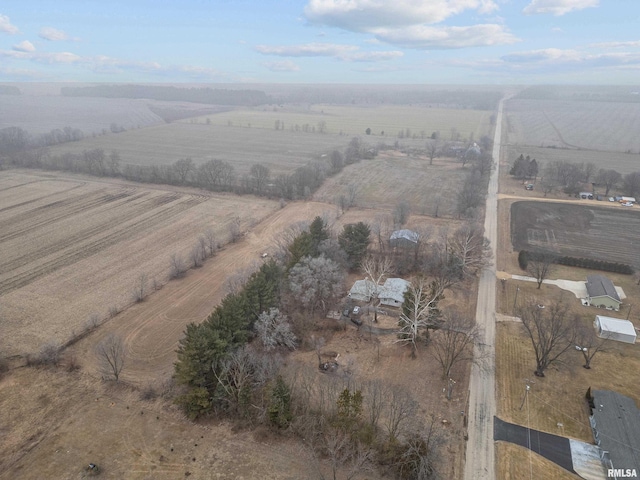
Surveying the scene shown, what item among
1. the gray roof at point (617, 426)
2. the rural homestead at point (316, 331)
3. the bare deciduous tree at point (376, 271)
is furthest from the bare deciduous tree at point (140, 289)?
the gray roof at point (617, 426)

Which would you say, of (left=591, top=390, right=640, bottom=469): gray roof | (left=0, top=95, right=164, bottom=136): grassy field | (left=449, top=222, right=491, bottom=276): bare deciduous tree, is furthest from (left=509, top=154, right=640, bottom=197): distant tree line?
(left=0, top=95, right=164, bottom=136): grassy field

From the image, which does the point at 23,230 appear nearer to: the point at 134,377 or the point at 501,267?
the point at 134,377

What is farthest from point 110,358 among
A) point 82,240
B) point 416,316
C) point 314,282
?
point 82,240

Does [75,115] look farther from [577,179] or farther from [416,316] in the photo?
[577,179]

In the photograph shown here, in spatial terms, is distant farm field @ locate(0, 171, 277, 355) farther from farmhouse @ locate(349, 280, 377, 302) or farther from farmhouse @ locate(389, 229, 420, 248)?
farmhouse @ locate(389, 229, 420, 248)

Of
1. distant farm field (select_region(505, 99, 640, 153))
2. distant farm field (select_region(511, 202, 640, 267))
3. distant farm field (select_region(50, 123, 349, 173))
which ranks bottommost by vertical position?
distant farm field (select_region(511, 202, 640, 267))

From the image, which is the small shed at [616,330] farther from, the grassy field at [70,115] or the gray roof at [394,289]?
the grassy field at [70,115]
